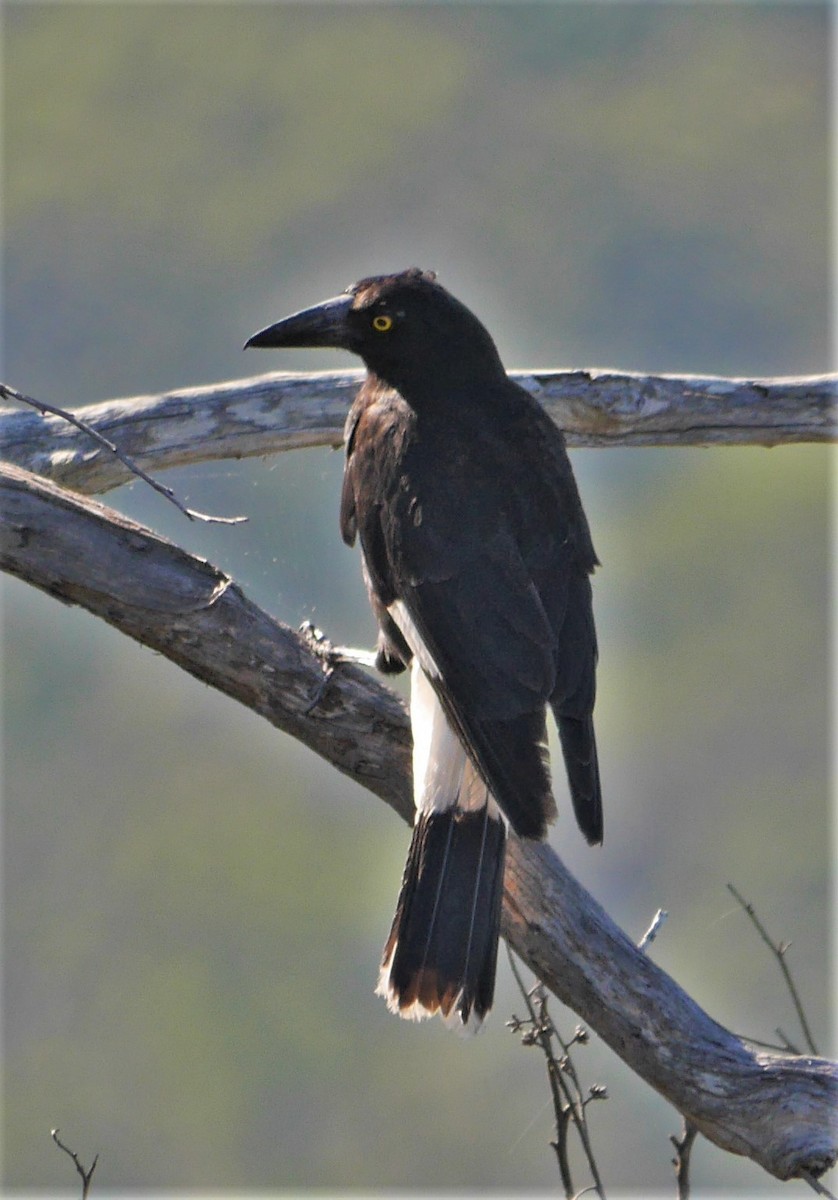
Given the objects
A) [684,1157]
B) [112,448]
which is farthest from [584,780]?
[112,448]

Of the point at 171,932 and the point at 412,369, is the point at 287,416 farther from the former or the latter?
the point at 171,932

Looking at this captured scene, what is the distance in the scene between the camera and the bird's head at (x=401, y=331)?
3.51m

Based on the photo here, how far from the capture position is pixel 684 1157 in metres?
2.75

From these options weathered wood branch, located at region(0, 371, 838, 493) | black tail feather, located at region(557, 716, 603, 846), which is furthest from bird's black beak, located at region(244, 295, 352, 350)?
black tail feather, located at region(557, 716, 603, 846)

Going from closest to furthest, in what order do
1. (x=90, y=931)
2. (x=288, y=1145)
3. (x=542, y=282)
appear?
(x=288, y=1145) < (x=542, y=282) < (x=90, y=931)

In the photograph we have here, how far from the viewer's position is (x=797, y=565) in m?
23.4

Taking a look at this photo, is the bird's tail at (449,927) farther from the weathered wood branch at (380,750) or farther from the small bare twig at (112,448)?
the small bare twig at (112,448)

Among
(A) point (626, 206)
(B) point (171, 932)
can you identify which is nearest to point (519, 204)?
(A) point (626, 206)

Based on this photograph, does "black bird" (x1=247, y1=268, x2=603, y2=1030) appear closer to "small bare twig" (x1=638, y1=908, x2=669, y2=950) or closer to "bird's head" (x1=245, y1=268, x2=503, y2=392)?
"bird's head" (x1=245, y1=268, x2=503, y2=392)

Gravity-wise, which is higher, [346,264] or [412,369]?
[346,264]

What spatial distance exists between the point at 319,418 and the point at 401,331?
57 centimetres

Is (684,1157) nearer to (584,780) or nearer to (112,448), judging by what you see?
(584,780)

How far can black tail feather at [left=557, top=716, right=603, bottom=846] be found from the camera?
295cm

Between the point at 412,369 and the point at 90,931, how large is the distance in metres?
19.6
